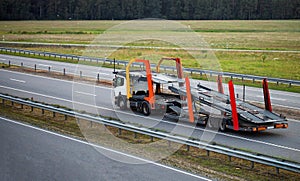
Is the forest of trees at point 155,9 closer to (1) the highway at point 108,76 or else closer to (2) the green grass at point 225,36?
(2) the green grass at point 225,36

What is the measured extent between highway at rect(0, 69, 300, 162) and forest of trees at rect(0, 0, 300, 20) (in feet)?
351

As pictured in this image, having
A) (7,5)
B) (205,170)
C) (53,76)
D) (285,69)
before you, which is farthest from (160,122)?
(7,5)

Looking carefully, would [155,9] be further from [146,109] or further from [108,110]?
[146,109]

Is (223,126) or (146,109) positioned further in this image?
(146,109)

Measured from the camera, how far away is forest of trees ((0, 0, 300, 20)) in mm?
145125

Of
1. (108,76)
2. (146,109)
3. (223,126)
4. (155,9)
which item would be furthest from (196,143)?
(155,9)

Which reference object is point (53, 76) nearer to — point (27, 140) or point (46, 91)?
point (46, 91)

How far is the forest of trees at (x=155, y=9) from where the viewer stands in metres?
145

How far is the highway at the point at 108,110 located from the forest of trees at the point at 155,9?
4207 inches

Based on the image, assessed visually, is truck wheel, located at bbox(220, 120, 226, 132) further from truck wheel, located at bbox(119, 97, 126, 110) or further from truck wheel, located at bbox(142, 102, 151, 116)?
truck wheel, located at bbox(119, 97, 126, 110)

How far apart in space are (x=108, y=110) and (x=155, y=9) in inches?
4907

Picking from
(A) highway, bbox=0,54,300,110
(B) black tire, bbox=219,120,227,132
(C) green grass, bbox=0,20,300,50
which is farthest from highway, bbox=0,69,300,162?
(C) green grass, bbox=0,20,300,50

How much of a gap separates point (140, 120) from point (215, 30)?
8992 centimetres

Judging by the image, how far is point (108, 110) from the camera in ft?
77.5
